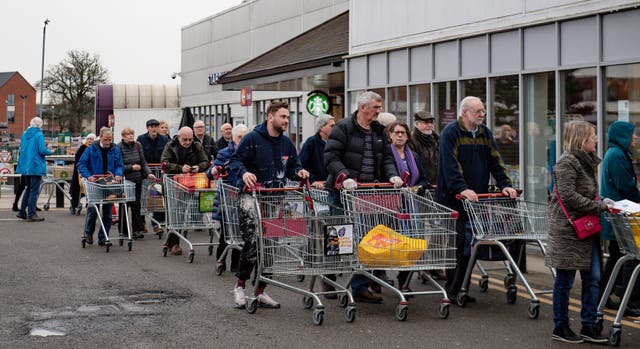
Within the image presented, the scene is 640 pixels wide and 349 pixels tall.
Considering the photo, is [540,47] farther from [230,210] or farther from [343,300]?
[343,300]

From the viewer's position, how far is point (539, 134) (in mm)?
15688

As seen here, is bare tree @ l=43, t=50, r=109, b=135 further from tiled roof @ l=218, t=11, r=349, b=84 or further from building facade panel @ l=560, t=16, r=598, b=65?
building facade panel @ l=560, t=16, r=598, b=65

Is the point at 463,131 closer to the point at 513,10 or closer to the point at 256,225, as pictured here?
the point at 256,225

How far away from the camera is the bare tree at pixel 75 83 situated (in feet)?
327

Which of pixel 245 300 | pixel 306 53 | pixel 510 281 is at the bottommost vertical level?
pixel 245 300

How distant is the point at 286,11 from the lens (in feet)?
123

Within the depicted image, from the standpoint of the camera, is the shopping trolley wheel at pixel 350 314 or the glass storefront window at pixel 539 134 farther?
the glass storefront window at pixel 539 134

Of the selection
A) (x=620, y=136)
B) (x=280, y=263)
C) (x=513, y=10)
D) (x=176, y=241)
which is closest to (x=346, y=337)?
(x=280, y=263)

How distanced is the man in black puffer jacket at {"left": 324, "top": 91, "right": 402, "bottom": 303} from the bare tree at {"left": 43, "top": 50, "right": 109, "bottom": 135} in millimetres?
93049

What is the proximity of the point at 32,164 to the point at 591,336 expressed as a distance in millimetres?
14731

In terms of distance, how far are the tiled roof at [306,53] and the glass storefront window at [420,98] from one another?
10.2ft

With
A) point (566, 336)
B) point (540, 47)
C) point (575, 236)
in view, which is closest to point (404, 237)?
point (575, 236)

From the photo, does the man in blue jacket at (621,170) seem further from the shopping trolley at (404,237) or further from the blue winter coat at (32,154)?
the blue winter coat at (32,154)

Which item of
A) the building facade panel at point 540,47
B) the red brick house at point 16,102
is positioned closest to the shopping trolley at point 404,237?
the building facade panel at point 540,47
